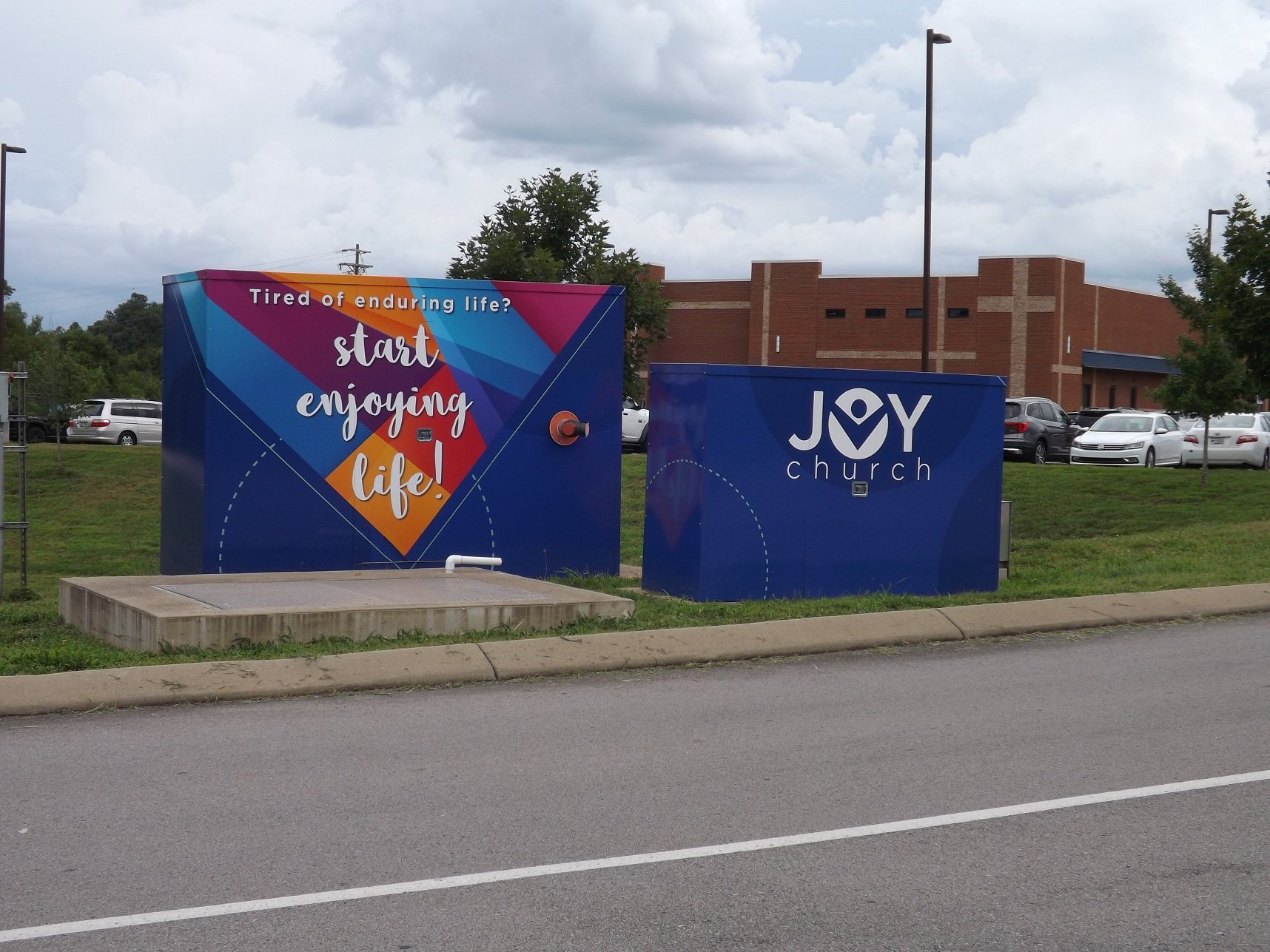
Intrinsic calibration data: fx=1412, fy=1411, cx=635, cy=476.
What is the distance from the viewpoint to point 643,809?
598 centimetres

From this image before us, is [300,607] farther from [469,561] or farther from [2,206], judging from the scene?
[2,206]

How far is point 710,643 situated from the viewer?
9.95m

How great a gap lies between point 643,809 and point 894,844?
3.53ft

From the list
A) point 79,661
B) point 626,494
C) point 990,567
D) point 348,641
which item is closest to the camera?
point 79,661

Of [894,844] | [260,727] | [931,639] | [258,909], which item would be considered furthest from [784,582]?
[258,909]

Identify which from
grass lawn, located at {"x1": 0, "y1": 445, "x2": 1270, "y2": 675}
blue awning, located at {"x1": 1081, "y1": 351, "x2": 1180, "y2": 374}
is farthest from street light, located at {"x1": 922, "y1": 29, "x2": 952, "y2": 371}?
blue awning, located at {"x1": 1081, "y1": 351, "x2": 1180, "y2": 374}

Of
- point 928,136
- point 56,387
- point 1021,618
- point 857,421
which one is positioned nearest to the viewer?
point 1021,618

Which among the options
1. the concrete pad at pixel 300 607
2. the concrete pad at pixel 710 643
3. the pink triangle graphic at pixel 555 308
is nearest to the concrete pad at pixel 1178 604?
the concrete pad at pixel 710 643

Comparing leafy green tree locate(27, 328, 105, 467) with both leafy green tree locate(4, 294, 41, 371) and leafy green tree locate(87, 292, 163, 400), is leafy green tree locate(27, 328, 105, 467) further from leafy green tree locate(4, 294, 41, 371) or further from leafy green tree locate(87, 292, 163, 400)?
leafy green tree locate(87, 292, 163, 400)

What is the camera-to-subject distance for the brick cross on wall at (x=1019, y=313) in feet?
207

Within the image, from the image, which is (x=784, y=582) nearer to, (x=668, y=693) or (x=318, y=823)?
(x=668, y=693)

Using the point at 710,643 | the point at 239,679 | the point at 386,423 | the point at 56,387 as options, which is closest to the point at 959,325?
the point at 56,387

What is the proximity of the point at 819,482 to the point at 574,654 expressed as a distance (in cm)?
378

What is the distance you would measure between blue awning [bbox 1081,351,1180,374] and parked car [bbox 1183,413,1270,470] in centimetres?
2988
